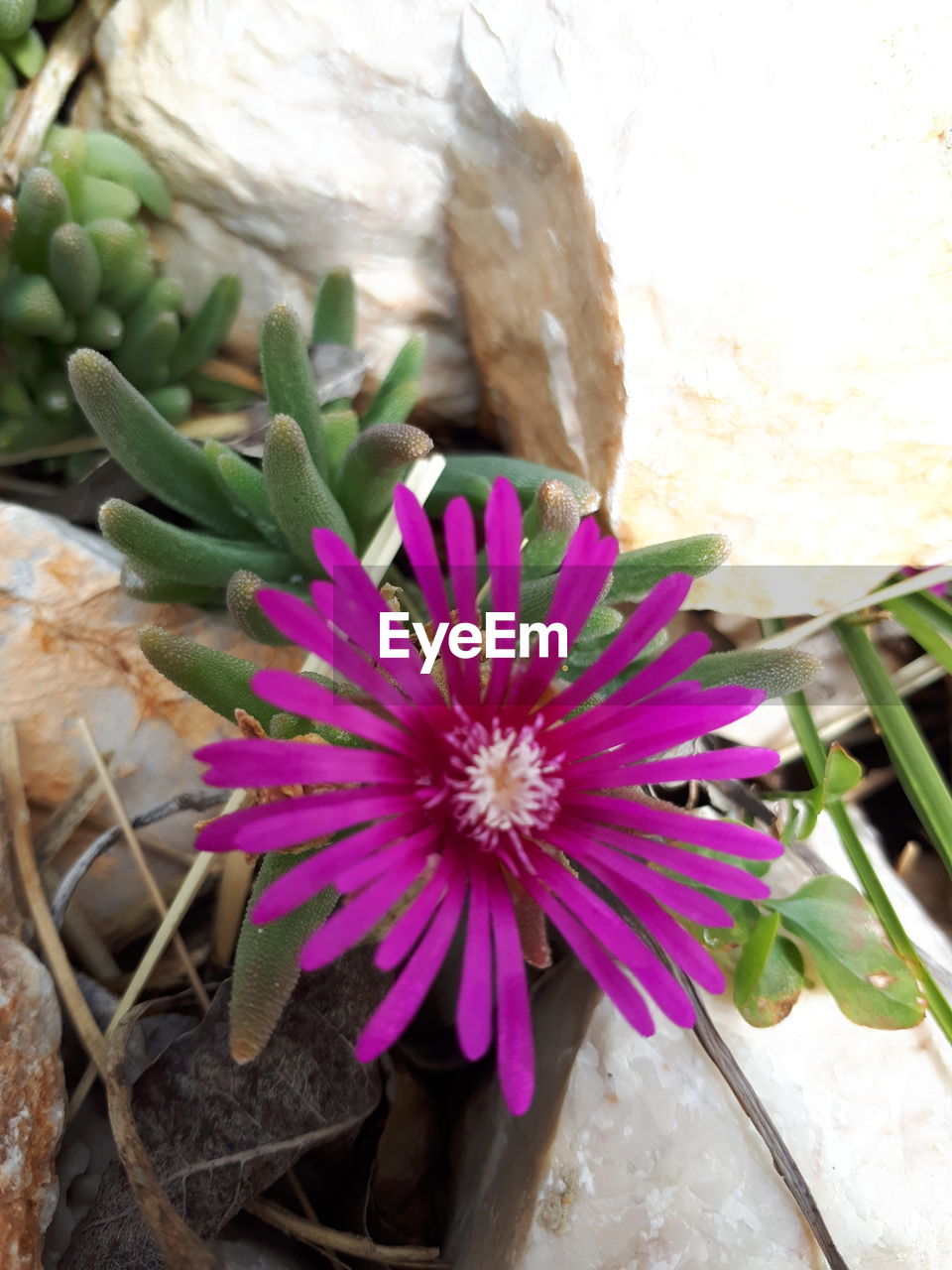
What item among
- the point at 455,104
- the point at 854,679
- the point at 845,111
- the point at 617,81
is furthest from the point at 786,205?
A: the point at 854,679

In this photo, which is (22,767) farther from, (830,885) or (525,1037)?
(830,885)

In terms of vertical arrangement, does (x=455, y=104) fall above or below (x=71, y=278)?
above

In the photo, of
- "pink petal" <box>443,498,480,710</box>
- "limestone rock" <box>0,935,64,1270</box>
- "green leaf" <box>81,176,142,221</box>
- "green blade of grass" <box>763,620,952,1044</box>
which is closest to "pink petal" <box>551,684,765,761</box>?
"pink petal" <box>443,498,480,710</box>

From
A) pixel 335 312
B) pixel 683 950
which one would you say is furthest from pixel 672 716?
pixel 335 312

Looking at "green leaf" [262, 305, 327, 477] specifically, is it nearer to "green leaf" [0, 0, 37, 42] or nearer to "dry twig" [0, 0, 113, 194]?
"dry twig" [0, 0, 113, 194]

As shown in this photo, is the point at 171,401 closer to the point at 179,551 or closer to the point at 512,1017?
the point at 179,551

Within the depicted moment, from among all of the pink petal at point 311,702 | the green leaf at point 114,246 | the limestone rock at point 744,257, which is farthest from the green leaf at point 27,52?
the pink petal at point 311,702

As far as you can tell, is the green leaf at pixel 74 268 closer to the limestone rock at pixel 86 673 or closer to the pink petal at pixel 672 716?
the limestone rock at pixel 86 673
